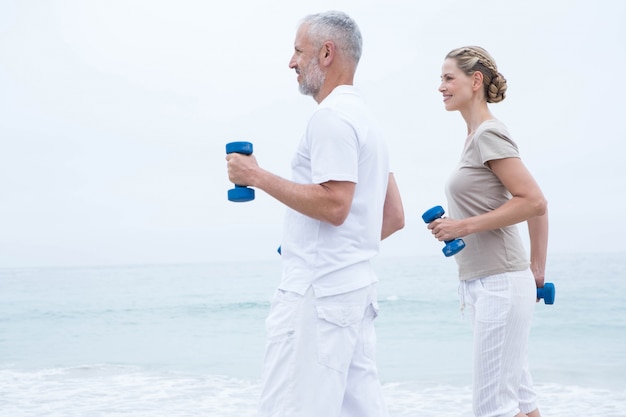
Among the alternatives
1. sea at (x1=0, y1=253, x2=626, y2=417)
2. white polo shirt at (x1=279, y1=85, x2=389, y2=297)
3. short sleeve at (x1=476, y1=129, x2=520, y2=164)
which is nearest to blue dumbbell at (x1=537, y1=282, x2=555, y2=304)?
short sleeve at (x1=476, y1=129, x2=520, y2=164)

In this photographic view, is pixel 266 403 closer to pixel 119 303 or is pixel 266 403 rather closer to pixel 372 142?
pixel 372 142

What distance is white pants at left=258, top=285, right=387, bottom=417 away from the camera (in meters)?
2.13

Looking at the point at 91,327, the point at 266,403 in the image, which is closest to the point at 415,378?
the point at 266,403

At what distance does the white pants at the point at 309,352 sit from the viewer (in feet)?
6.98

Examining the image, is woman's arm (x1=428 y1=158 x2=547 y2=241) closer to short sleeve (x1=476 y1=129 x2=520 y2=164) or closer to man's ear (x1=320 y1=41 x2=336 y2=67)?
short sleeve (x1=476 y1=129 x2=520 y2=164)

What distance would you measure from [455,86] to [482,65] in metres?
0.13

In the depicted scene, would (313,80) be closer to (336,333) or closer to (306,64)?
(306,64)

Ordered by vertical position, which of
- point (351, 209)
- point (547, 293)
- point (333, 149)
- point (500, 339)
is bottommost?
point (500, 339)

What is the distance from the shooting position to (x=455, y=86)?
9.91ft

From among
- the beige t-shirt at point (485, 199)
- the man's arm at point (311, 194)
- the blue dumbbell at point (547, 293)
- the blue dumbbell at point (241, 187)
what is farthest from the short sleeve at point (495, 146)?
the blue dumbbell at point (241, 187)

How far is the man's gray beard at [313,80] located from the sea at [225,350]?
4415 millimetres

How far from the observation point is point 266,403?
2.18 meters

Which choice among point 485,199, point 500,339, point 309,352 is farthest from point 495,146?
point 309,352

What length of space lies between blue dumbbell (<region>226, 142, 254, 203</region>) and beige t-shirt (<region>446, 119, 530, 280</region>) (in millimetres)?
1022
